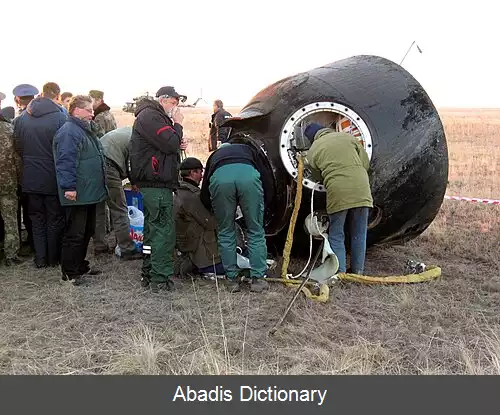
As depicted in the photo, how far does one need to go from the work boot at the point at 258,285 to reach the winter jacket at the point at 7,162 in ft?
10.2

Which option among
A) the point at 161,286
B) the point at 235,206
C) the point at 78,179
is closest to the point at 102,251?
the point at 78,179

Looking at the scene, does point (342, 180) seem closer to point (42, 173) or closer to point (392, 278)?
point (392, 278)

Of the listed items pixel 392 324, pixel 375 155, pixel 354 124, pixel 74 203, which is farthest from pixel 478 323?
pixel 74 203

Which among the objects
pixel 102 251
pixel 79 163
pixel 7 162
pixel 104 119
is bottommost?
pixel 102 251

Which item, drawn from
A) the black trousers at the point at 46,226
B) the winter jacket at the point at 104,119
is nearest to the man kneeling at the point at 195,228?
the black trousers at the point at 46,226

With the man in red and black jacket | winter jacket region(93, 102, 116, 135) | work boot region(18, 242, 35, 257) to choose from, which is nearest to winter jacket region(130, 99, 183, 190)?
the man in red and black jacket

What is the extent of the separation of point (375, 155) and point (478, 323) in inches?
74.9

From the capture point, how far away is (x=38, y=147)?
6.86m

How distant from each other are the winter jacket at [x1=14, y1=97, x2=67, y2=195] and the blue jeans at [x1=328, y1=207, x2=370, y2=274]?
3198mm

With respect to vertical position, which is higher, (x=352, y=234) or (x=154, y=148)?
(x=154, y=148)

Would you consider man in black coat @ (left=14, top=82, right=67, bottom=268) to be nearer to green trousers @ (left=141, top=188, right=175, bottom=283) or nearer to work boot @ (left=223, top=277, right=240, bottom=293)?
green trousers @ (left=141, top=188, right=175, bottom=283)

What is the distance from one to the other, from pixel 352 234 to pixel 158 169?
2103 millimetres

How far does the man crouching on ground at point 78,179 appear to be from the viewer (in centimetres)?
613

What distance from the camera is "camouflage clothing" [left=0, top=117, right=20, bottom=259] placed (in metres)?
6.88
